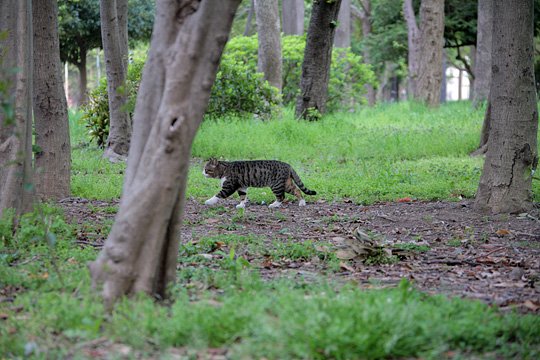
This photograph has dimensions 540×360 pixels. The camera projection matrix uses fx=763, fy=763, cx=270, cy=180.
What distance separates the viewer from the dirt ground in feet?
20.1

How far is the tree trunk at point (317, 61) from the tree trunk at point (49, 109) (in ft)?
30.8

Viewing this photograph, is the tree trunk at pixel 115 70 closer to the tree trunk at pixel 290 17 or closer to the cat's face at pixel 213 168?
the cat's face at pixel 213 168

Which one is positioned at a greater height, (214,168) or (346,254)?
(214,168)

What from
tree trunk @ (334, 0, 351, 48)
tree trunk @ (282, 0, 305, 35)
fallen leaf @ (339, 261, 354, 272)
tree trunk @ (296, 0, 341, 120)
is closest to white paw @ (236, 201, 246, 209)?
fallen leaf @ (339, 261, 354, 272)

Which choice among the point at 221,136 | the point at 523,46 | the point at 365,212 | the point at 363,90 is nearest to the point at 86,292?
the point at 365,212

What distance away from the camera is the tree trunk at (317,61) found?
734 inches

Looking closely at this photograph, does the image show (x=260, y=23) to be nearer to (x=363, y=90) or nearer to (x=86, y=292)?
(x=363, y=90)

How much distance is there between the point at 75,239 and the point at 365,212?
410cm

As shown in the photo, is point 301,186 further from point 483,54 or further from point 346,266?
point 483,54

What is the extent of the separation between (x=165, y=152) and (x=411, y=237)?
13.4 ft

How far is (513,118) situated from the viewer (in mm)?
9359

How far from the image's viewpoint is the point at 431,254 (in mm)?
7352

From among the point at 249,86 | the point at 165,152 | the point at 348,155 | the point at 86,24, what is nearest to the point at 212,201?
the point at 348,155

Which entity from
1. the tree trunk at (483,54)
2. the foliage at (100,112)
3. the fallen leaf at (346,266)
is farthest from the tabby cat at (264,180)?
the tree trunk at (483,54)
